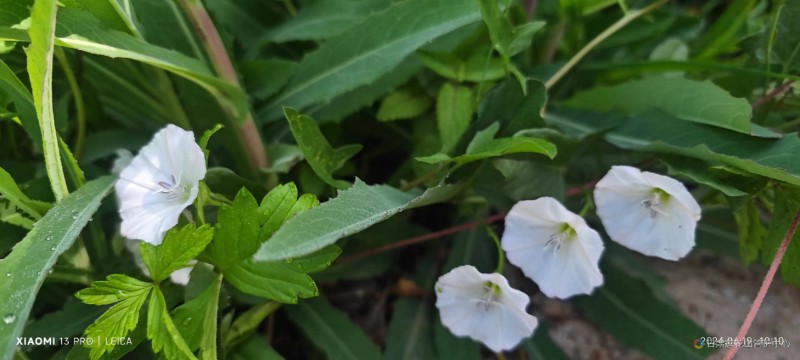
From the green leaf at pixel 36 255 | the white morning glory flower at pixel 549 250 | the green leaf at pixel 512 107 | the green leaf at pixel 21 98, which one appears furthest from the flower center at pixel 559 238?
the green leaf at pixel 21 98

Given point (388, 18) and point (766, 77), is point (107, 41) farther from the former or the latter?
point (766, 77)

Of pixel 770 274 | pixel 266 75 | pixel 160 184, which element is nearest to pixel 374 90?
pixel 266 75

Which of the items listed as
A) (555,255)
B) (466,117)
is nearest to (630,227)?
(555,255)

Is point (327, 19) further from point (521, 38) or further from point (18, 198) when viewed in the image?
point (18, 198)

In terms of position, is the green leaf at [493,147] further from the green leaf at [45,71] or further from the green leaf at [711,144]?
the green leaf at [45,71]

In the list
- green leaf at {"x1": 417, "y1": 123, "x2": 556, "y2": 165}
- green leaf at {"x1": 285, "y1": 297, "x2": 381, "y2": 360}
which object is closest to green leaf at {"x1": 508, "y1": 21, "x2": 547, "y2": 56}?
green leaf at {"x1": 417, "y1": 123, "x2": 556, "y2": 165}

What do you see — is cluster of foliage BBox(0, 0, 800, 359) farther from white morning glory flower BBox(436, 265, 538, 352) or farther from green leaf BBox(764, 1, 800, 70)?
white morning glory flower BBox(436, 265, 538, 352)
